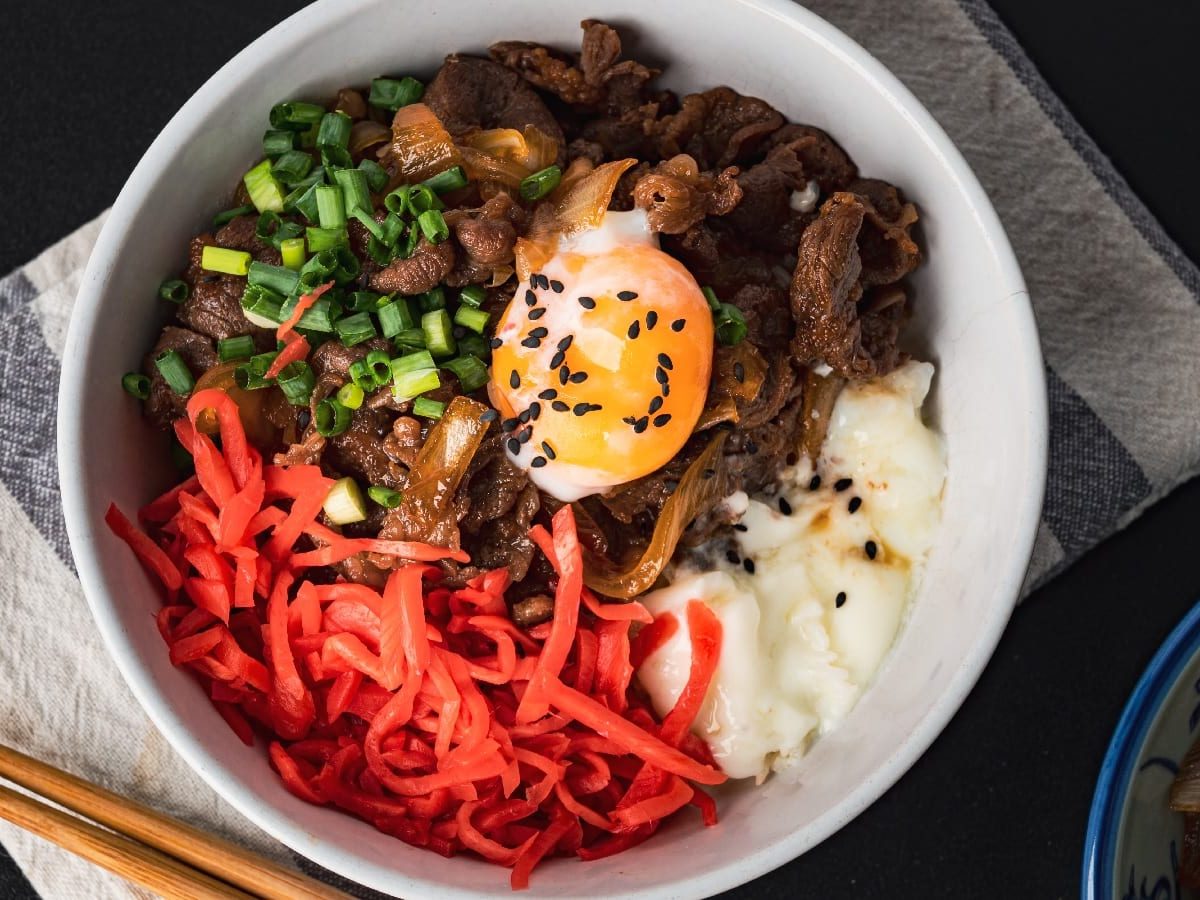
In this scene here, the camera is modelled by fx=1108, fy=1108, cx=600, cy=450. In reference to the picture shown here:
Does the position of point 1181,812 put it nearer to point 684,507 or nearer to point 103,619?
point 684,507

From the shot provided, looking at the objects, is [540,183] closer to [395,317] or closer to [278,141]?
[395,317]

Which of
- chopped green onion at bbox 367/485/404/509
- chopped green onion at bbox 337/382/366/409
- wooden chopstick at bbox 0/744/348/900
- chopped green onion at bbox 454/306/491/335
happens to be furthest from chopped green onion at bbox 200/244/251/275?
wooden chopstick at bbox 0/744/348/900

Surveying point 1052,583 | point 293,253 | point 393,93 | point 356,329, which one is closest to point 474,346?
point 356,329

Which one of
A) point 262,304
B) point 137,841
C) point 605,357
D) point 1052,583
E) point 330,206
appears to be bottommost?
point 1052,583

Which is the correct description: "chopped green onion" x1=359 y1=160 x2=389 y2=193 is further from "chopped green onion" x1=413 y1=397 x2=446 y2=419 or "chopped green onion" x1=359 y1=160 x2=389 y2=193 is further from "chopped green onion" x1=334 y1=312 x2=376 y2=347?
"chopped green onion" x1=413 y1=397 x2=446 y2=419

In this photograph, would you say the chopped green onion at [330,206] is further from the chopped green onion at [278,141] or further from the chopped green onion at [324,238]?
the chopped green onion at [278,141]

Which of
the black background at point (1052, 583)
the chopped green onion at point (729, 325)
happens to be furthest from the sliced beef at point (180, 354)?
the chopped green onion at point (729, 325)
